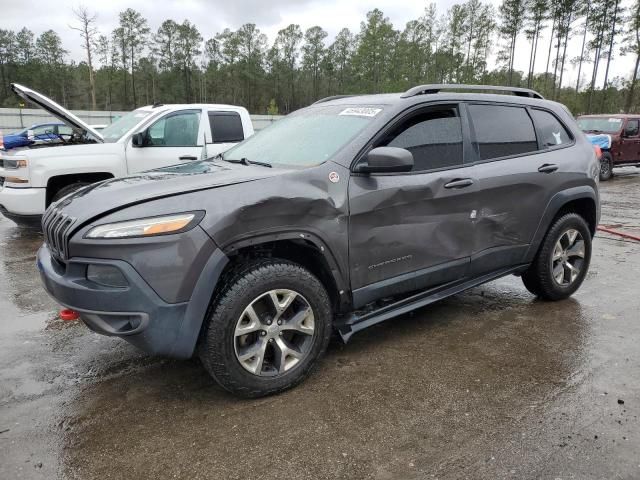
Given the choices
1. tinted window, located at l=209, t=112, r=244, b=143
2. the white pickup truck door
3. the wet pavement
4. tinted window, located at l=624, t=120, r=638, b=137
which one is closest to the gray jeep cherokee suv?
the wet pavement

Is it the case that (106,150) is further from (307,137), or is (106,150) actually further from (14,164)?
(307,137)

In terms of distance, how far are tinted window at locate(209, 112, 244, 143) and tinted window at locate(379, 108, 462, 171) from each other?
4.97 metres

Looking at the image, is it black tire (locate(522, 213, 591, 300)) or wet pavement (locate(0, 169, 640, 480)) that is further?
black tire (locate(522, 213, 591, 300))

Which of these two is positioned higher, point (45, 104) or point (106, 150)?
point (45, 104)

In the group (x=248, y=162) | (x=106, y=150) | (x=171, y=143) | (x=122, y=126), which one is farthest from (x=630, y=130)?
(x=248, y=162)

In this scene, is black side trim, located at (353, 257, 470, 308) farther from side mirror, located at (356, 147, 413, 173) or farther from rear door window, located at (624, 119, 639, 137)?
rear door window, located at (624, 119, 639, 137)

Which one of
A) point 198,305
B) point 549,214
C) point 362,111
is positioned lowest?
point 198,305

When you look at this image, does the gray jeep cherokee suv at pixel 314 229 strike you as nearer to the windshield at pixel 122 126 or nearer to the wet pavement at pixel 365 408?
the wet pavement at pixel 365 408

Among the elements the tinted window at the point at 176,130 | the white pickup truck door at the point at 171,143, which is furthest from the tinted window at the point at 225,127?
the tinted window at the point at 176,130

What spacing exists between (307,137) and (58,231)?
1.72 meters

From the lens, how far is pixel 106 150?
6926 mm

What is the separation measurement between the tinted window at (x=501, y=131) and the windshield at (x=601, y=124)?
1351 centimetres

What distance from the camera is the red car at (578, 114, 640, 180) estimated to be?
593 inches

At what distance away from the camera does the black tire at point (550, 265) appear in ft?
14.0
